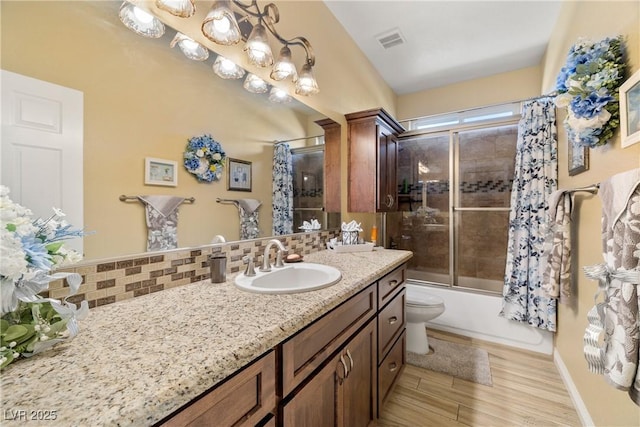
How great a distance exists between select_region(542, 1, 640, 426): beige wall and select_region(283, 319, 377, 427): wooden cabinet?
980mm

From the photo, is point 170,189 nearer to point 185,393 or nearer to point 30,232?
point 30,232

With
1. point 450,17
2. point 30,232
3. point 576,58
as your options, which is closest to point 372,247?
point 576,58

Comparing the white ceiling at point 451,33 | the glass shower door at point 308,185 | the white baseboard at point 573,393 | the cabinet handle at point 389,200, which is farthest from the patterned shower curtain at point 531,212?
the glass shower door at point 308,185

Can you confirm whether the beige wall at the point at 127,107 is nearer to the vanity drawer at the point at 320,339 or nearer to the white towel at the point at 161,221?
the white towel at the point at 161,221

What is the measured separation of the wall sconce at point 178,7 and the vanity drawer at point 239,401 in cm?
125

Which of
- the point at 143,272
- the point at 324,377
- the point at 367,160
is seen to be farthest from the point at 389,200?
the point at 143,272

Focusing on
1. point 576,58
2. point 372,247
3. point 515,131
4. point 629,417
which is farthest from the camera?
point 515,131

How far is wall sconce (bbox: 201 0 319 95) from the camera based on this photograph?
109 centimetres

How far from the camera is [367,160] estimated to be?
2.18 meters

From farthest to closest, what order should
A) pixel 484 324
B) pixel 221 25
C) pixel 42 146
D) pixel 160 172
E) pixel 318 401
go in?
1. pixel 484 324
2. pixel 221 25
3. pixel 160 172
4. pixel 318 401
5. pixel 42 146

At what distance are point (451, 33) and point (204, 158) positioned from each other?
2446mm

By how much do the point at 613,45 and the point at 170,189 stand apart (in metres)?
1.93

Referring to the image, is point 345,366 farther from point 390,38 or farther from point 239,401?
point 390,38

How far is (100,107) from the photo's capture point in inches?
33.3
